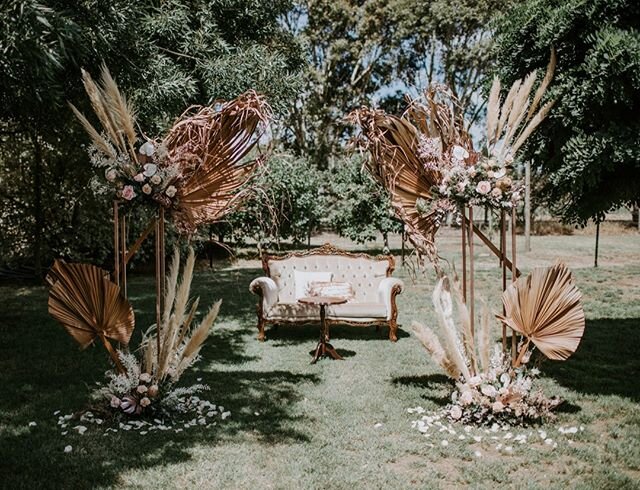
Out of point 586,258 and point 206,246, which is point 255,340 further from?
point 586,258

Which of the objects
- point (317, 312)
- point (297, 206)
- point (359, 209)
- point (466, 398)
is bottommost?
point (466, 398)

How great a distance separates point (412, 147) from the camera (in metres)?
5.29

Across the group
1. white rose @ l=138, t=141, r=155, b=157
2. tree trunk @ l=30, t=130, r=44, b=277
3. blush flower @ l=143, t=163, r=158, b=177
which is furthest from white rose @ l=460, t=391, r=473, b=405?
tree trunk @ l=30, t=130, r=44, b=277

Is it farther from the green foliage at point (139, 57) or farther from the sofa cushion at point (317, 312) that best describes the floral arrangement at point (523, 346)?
the green foliage at point (139, 57)

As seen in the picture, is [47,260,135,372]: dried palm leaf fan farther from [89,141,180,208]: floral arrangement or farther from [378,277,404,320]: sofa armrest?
[378,277,404,320]: sofa armrest

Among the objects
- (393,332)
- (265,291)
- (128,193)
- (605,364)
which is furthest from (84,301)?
(605,364)

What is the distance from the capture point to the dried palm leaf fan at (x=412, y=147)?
5148 millimetres

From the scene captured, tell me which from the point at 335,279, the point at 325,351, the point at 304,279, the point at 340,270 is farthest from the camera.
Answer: the point at 340,270

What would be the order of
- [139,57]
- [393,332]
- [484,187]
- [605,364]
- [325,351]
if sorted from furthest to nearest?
[393,332] → [325,351] → [605,364] → [139,57] → [484,187]

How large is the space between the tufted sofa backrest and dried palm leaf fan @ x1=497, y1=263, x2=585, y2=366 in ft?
13.5

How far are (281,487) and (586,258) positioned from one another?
16466 millimetres

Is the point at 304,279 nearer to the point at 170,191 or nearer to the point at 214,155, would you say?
the point at 214,155

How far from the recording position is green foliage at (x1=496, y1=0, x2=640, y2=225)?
5098 millimetres

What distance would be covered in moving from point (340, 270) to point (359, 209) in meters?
7.93
